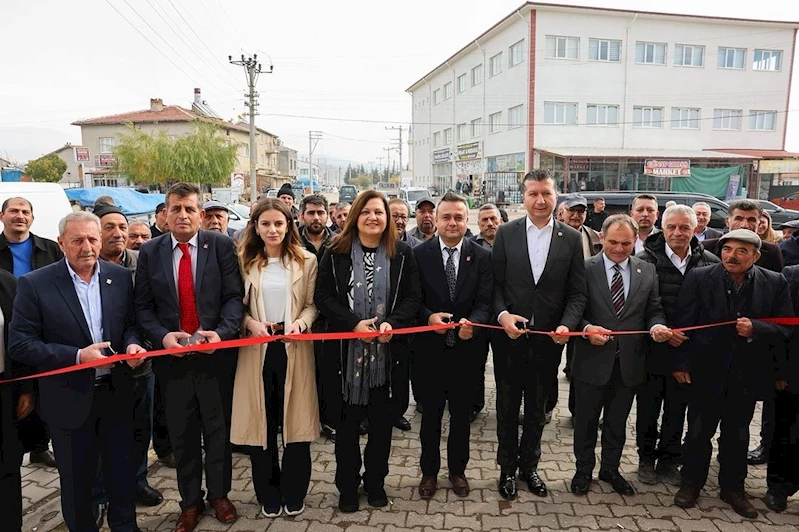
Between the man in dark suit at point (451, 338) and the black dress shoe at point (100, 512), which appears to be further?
the man in dark suit at point (451, 338)

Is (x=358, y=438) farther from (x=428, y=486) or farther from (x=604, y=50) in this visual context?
(x=604, y=50)

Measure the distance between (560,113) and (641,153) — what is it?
6.19 metres

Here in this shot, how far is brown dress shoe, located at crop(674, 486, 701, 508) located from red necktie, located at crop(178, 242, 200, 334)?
370 cm

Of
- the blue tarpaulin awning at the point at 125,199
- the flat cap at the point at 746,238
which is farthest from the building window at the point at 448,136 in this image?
the flat cap at the point at 746,238

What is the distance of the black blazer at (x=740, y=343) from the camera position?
3.50 metres

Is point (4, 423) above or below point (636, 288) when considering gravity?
below

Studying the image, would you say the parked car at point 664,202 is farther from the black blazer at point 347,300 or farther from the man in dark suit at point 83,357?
the man in dark suit at point 83,357

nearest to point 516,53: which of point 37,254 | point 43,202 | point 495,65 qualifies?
point 495,65

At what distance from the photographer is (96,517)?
349 cm

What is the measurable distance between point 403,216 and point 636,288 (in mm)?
3156

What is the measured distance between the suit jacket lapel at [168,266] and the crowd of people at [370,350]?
0.01 metres

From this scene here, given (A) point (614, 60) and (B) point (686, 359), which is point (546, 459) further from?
(A) point (614, 60)

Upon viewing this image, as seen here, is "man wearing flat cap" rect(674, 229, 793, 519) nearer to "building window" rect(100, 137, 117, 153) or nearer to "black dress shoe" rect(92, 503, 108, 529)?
"black dress shoe" rect(92, 503, 108, 529)

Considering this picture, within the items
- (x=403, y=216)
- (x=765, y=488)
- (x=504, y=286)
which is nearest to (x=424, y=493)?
(x=504, y=286)
